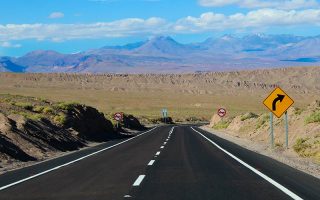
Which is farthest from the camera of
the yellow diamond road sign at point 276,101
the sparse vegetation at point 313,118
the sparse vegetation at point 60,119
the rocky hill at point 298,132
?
the sparse vegetation at point 60,119

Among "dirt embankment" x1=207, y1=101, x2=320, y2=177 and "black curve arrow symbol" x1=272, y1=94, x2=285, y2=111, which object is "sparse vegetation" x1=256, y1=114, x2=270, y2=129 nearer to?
"dirt embankment" x1=207, y1=101, x2=320, y2=177

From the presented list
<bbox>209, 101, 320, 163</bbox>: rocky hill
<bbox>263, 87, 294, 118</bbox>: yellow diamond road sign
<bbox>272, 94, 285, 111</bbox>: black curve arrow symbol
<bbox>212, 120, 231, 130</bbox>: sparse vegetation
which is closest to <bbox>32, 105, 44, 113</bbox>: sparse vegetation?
<bbox>209, 101, 320, 163</bbox>: rocky hill

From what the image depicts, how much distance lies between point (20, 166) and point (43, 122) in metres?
13.6

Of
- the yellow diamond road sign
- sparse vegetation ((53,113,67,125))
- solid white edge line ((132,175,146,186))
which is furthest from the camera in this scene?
sparse vegetation ((53,113,67,125))

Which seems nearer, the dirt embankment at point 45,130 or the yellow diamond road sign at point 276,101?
the dirt embankment at point 45,130

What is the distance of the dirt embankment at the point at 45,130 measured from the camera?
24078 mm

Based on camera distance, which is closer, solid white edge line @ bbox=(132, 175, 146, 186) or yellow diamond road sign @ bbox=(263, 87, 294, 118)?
solid white edge line @ bbox=(132, 175, 146, 186)

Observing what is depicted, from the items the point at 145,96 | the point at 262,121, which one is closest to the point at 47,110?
the point at 262,121

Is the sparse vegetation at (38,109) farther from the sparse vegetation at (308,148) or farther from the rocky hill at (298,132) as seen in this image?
the sparse vegetation at (308,148)

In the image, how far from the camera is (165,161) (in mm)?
19703

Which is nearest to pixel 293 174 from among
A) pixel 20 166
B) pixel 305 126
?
pixel 20 166

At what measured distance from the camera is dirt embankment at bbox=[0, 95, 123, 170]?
24.1 m

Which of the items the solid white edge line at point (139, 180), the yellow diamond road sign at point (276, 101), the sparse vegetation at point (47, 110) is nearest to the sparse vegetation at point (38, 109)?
the sparse vegetation at point (47, 110)

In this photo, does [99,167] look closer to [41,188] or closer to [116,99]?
[41,188]
